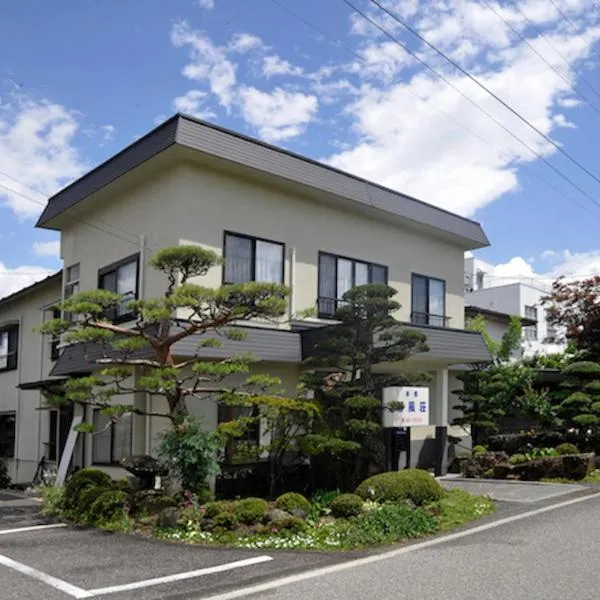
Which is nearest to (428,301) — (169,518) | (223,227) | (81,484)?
(223,227)

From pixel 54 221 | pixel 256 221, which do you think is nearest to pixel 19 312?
pixel 54 221

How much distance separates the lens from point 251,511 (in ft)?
29.7

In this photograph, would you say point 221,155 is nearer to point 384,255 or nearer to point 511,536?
point 384,255

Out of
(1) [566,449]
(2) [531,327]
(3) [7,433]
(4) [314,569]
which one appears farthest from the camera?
(2) [531,327]

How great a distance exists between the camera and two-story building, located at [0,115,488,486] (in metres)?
12.9

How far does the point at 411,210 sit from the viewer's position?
1695cm

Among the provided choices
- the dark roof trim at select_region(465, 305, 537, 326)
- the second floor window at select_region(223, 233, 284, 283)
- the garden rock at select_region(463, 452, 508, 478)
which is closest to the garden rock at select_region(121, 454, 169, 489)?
the second floor window at select_region(223, 233, 284, 283)

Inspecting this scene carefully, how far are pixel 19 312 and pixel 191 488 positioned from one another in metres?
13.2

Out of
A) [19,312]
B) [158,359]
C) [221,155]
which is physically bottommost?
[158,359]

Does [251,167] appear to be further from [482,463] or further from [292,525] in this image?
[482,463]

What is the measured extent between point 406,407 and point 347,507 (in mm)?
3270

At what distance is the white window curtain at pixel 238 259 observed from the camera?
13.4 m

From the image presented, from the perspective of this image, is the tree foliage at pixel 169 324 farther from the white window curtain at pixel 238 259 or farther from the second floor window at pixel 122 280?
the second floor window at pixel 122 280

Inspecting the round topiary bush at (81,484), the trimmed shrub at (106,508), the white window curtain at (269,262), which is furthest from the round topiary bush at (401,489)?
the white window curtain at (269,262)
